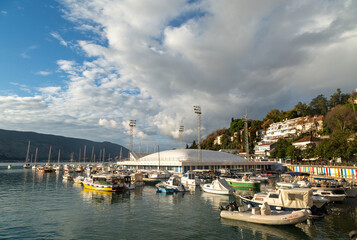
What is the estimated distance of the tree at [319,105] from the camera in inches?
5453

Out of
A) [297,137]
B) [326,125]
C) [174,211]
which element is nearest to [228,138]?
[297,137]

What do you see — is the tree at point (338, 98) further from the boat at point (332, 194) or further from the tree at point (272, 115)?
the boat at point (332, 194)

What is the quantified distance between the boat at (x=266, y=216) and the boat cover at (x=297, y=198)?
4.81 ft

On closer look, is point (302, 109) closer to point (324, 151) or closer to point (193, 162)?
point (324, 151)

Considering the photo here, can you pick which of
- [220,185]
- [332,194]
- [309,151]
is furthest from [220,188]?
[309,151]

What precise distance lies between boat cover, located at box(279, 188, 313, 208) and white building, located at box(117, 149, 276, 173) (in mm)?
65533

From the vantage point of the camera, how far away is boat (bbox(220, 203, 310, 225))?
75.8 feet

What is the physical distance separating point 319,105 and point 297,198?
5550 inches

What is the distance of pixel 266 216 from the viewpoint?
78.1 feet

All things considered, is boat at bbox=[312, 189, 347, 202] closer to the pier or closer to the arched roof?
the pier

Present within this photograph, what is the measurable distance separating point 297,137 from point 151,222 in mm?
115612

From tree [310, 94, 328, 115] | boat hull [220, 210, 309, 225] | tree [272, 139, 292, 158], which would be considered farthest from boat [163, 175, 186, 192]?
tree [310, 94, 328, 115]

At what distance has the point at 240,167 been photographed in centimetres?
10669

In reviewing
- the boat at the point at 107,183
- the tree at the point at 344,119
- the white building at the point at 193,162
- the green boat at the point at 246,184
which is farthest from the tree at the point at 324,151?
the boat at the point at 107,183
